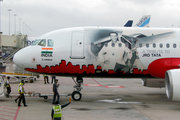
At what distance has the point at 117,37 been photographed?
14.7 meters

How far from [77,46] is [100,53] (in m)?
1.53

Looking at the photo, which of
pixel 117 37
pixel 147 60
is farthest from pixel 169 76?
pixel 117 37

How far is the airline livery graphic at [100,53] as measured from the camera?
1436cm

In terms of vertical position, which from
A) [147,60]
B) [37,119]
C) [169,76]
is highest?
[147,60]

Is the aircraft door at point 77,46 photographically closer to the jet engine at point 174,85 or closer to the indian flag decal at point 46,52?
the indian flag decal at point 46,52

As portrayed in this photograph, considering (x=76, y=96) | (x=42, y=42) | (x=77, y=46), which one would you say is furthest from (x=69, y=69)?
(x=42, y=42)

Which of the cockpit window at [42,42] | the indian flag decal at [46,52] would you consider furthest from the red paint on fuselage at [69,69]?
the cockpit window at [42,42]

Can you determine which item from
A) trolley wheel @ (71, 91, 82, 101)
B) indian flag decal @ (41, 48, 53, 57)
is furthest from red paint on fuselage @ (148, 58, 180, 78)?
indian flag decal @ (41, 48, 53, 57)

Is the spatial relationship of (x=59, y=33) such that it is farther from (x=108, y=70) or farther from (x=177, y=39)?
(x=177, y=39)

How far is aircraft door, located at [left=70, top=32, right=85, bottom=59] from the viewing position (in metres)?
14.3

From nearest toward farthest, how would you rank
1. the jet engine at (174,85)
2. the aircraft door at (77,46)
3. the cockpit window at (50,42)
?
1. the jet engine at (174,85)
2. the aircraft door at (77,46)
3. the cockpit window at (50,42)

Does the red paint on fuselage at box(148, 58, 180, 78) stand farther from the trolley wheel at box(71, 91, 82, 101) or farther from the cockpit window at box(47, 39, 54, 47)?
the cockpit window at box(47, 39, 54, 47)

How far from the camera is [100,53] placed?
14.5 metres

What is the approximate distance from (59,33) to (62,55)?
1595 millimetres
